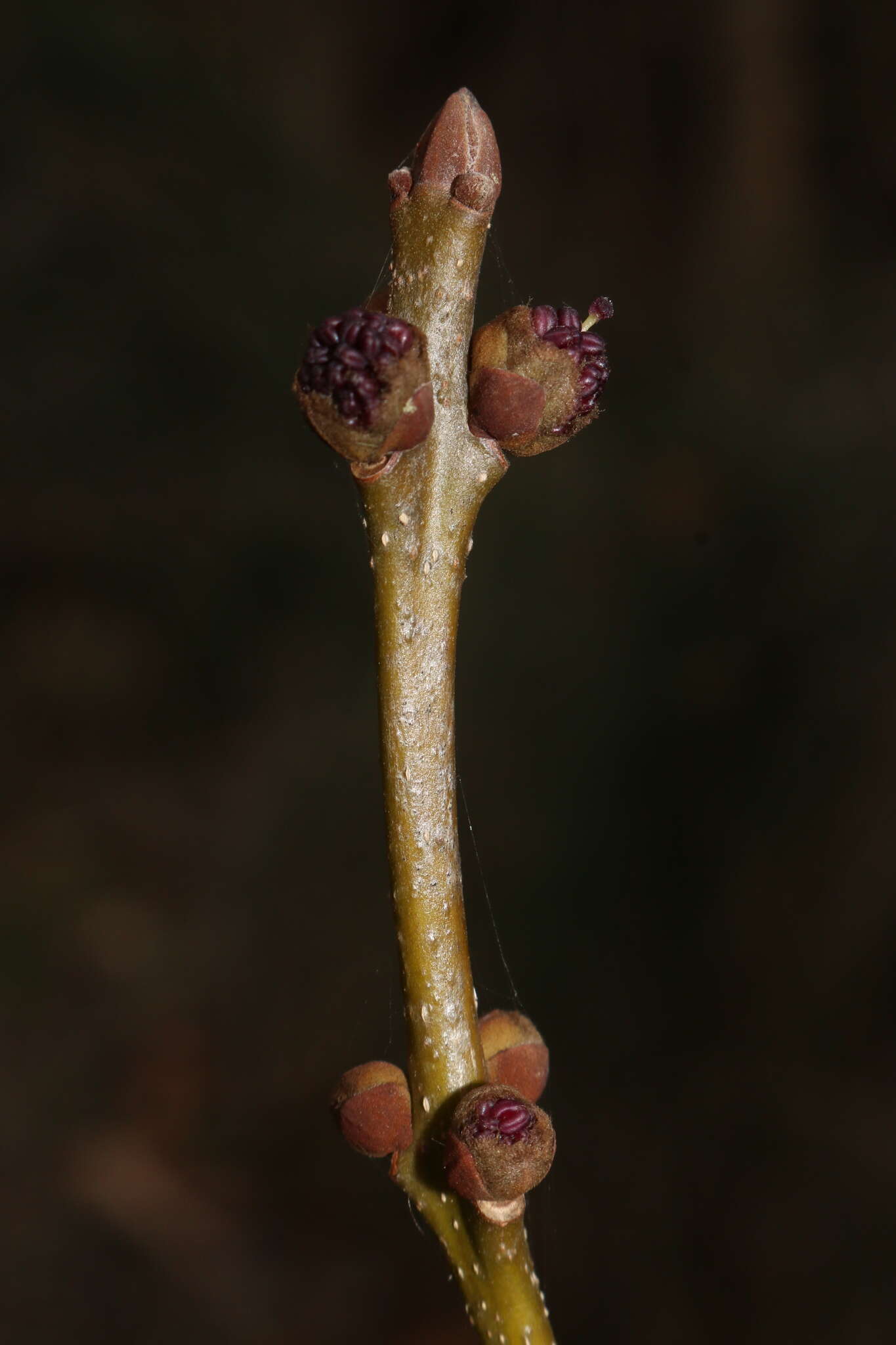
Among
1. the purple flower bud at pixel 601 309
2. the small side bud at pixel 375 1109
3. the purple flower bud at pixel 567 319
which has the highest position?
the purple flower bud at pixel 601 309

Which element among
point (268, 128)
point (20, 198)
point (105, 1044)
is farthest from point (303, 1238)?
point (268, 128)

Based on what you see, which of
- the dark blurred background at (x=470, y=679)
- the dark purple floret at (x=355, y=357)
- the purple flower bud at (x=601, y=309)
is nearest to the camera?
the dark purple floret at (x=355, y=357)

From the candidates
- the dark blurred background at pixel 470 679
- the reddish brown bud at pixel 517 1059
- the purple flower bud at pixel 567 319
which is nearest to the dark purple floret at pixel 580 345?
the purple flower bud at pixel 567 319

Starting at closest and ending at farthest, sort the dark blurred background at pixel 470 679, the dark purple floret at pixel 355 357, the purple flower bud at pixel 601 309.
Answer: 1. the dark purple floret at pixel 355 357
2. the purple flower bud at pixel 601 309
3. the dark blurred background at pixel 470 679

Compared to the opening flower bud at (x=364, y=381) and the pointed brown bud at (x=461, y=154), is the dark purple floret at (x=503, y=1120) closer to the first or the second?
the opening flower bud at (x=364, y=381)

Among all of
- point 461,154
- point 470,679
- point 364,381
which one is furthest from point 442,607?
point 470,679

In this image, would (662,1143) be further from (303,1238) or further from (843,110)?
(843,110)

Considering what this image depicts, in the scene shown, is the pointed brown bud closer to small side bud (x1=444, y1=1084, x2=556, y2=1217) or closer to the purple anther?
the purple anther
